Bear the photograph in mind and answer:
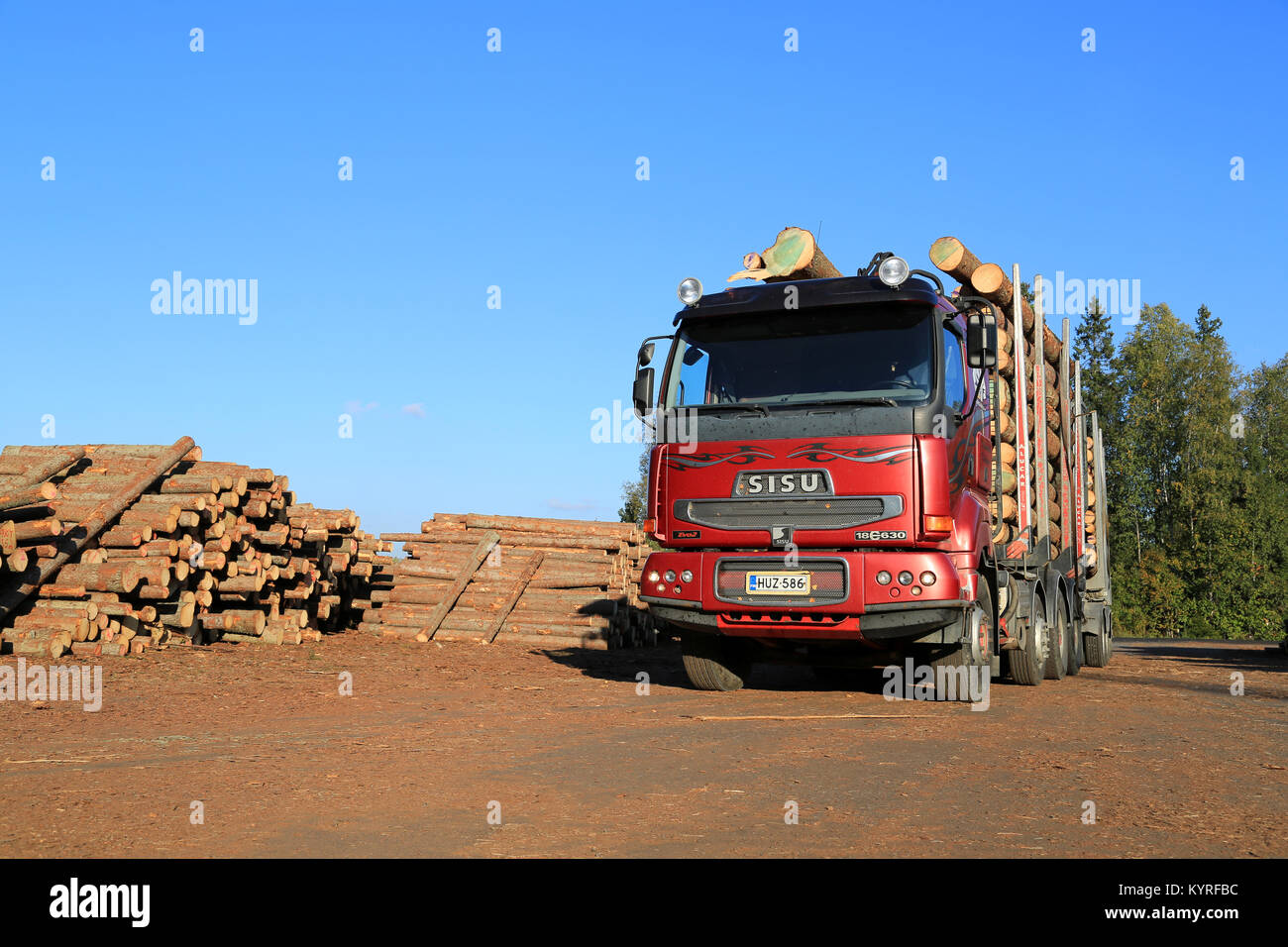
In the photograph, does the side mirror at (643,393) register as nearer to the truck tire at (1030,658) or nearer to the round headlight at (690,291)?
the round headlight at (690,291)

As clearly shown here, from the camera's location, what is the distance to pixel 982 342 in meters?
9.70

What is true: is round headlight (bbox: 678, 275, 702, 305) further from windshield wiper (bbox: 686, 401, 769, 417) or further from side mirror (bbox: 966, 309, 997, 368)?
side mirror (bbox: 966, 309, 997, 368)

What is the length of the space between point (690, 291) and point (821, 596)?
309cm

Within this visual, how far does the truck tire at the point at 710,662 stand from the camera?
36.0ft

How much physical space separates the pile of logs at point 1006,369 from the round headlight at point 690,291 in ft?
10.2

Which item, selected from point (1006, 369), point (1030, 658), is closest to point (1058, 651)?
point (1030, 658)

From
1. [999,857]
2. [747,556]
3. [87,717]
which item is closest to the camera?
[999,857]

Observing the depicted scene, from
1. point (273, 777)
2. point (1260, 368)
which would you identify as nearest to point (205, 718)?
point (273, 777)

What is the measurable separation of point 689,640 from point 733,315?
323 centimetres

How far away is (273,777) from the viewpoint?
6371 millimetres

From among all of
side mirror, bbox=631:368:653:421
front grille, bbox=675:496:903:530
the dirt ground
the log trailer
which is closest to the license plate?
the log trailer

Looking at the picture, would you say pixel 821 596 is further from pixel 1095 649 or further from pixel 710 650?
pixel 1095 649

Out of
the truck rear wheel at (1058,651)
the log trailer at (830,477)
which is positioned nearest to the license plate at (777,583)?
the log trailer at (830,477)
